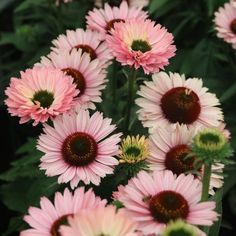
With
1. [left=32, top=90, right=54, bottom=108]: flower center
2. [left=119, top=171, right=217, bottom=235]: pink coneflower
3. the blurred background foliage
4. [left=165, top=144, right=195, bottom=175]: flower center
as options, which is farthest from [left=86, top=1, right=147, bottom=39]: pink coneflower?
[left=119, top=171, right=217, bottom=235]: pink coneflower

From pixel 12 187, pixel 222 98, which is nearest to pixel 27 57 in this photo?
pixel 12 187

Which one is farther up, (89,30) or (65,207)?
(89,30)

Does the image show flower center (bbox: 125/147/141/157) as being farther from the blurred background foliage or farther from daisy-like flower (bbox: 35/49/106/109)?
the blurred background foliage

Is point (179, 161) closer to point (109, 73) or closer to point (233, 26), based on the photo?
point (109, 73)

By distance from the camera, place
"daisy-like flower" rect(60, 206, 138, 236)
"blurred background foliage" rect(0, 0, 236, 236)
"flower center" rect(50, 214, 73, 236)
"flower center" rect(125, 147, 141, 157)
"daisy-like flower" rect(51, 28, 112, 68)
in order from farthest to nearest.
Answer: "blurred background foliage" rect(0, 0, 236, 236), "daisy-like flower" rect(51, 28, 112, 68), "flower center" rect(125, 147, 141, 157), "flower center" rect(50, 214, 73, 236), "daisy-like flower" rect(60, 206, 138, 236)

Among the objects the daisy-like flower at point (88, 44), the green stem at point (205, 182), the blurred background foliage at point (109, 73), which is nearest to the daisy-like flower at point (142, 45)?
the daisy-like flower at point (88, 44)

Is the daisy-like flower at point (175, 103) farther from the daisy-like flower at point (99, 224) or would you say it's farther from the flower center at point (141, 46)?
the daisy-like flower at point (99, 224)

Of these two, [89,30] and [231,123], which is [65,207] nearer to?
[89,30]
